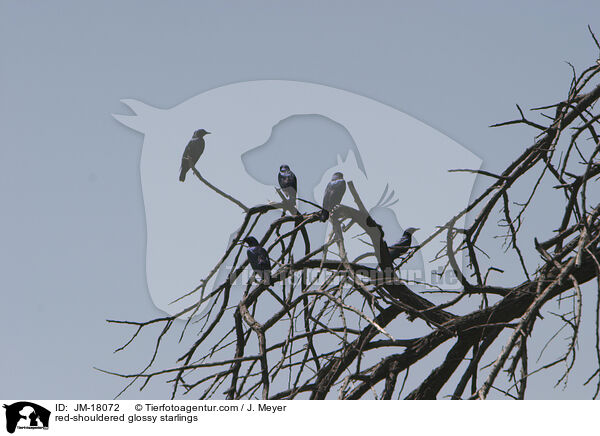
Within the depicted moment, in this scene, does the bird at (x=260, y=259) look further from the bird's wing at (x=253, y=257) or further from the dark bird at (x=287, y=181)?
the dark bird at (x=287, y=181)

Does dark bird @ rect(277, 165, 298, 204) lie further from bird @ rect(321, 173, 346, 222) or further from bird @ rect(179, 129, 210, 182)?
bird @ rect(179, 129, 210, 182)

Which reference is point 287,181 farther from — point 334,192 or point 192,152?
point 192,152
